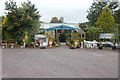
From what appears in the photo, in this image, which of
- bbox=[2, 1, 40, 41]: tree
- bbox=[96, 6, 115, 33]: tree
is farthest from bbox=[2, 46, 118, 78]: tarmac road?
bbox=[96, 6, 115, 33]: tree

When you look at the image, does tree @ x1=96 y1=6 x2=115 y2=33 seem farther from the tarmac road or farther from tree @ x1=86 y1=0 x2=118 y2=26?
the tarmac road

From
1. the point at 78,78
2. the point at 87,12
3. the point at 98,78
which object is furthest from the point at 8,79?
the point at 87,12

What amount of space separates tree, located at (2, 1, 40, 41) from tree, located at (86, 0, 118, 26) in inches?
504

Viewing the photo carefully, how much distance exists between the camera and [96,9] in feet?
68.7

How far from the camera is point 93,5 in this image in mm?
21703

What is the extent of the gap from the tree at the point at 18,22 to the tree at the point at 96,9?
504 inches

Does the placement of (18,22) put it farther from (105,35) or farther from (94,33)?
(105,35)

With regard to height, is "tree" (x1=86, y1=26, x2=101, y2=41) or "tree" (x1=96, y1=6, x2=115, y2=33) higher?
"tree" (x1=96, y1=6, x2=115, y2=33)

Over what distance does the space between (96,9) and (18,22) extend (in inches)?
624

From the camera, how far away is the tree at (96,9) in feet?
66.3

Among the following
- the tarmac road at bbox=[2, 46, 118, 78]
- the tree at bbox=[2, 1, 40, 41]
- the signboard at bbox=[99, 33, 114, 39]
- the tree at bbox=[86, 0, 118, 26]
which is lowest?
the tarmac road at bbox=[2, 46, 118, 78]

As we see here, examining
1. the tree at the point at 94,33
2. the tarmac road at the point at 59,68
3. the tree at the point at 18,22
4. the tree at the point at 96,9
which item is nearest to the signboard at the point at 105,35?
the tree at the point at 94,33

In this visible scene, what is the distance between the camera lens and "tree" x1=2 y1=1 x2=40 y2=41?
11.3m

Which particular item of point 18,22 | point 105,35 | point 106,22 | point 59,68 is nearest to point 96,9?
point 106,22
